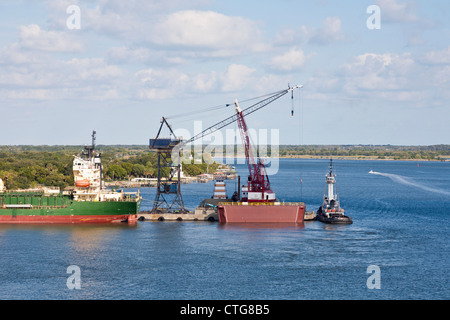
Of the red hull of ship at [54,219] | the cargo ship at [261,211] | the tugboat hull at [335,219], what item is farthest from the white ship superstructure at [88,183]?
the tugboat hull at [335,219]

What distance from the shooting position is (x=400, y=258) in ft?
188

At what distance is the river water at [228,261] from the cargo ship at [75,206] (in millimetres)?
2674

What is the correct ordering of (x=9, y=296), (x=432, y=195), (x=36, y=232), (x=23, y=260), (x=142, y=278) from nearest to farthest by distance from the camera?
1. (x=9, y=296)
2. (x=142, y=278)
3. (x=23, y=260)
4. (x=36, y=232)
5. (x=432, y=195)

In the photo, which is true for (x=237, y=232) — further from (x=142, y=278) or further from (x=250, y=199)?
(x=142, y=278)

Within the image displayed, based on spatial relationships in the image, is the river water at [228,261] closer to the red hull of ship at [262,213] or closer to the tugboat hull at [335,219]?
the tugboat hull at [335,219]

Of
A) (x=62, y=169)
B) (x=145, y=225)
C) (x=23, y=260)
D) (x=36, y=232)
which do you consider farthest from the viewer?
(x=62, y=169)

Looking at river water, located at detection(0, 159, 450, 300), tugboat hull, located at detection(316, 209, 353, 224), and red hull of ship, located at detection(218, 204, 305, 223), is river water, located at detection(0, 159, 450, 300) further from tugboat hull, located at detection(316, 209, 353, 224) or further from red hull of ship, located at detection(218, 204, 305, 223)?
red hull of ship, located at detection(218, 204, 305, 223)

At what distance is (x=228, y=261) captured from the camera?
56062 mm

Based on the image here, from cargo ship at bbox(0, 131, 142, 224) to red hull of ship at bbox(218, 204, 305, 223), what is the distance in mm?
12127

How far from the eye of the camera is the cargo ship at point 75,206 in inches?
3044

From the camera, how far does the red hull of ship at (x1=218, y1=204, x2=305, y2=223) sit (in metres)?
76.9

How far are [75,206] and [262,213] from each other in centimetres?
2343

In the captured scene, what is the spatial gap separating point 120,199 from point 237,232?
17.9 metres

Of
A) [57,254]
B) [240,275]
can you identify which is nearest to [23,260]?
[57,254]
